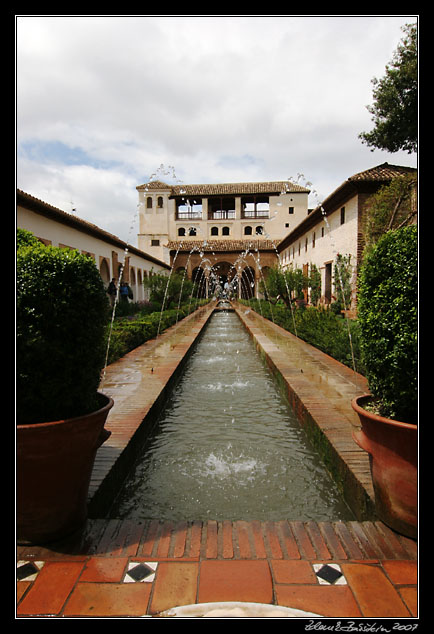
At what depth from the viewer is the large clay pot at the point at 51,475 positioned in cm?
175

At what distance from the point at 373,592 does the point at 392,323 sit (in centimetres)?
107

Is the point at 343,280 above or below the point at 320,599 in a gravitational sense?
above

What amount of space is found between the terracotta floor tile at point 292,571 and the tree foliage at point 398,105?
1729 centimetres

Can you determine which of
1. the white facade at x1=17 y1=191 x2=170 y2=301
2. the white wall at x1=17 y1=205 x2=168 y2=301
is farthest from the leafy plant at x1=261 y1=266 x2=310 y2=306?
the white wall at x1=17 y1=205 x2=168 y2=301

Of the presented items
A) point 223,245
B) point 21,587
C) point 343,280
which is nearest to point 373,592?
point 21,587

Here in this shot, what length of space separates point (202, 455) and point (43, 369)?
1.84 meters

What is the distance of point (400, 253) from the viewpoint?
185cm

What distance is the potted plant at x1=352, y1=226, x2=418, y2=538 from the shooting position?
1.77 meters

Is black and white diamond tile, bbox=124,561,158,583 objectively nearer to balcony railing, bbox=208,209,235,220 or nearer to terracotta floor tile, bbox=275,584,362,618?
terracotta floor tile, bbox=275,584,362,618

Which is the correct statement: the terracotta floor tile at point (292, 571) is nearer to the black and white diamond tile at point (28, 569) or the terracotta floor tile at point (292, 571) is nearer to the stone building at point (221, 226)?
Result: the black and white diamond tile at point (28, 569)

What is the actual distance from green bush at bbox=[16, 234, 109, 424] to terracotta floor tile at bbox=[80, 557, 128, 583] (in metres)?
0.64

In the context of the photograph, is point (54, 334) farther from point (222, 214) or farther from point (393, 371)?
point (222, 214)

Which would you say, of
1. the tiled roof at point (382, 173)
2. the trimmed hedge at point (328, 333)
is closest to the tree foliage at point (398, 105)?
the tiled roof at point (382, 173)

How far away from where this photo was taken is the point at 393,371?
1809 mm
